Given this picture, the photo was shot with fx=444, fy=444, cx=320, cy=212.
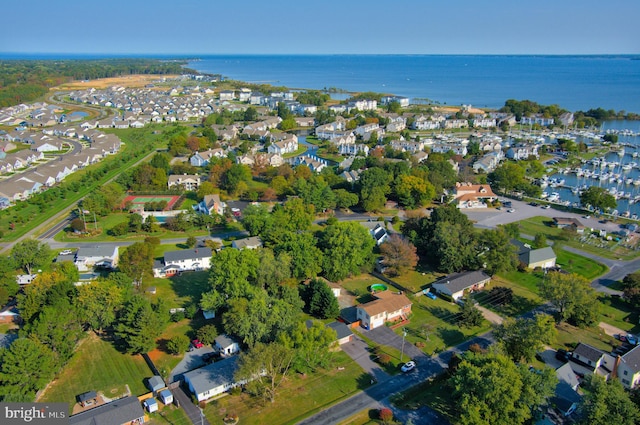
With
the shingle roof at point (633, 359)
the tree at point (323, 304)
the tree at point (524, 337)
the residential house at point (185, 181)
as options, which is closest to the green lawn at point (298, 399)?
the tree at point (323, 304)

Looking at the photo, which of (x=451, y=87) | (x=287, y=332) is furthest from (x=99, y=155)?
(x=451, y=87)

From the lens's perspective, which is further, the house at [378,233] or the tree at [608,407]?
the house at [378,233]

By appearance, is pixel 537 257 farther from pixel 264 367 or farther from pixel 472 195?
pixel 264 367

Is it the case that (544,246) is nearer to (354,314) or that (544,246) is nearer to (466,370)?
(354,314)

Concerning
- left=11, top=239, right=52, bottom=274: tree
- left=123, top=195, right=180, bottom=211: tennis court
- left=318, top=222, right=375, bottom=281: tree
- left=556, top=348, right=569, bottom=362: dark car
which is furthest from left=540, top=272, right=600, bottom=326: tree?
left=123, top=195, right=180, bottom=211: tennis court

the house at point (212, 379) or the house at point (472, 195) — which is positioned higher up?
the house at point (472, 195)

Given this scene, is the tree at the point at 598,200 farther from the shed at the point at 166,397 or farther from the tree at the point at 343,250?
the shed at the point at 166,397
